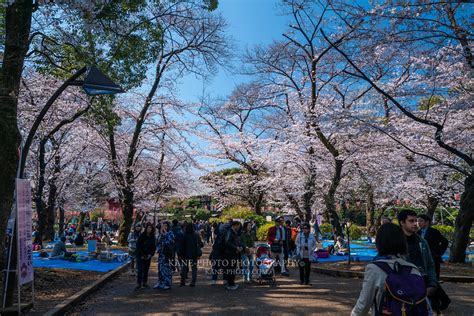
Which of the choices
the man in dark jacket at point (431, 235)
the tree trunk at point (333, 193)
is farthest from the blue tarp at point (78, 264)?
the man in dark jacket at point (431, 235)

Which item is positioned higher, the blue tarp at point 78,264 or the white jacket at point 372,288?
the white jacket at point 372,288

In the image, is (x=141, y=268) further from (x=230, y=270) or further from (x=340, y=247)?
(x=340, y=247)

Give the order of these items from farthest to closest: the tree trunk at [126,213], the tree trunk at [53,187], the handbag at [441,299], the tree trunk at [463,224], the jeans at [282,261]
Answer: the tree trunk at [53,187] → the tree trunk at [126,213] → the tree trunk at [463,224] → the jeans at [282,261] → the handbag at [441,299]

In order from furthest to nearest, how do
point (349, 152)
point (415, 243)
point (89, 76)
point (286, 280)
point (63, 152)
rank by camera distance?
point (63, 152), point (349, 152), point (286, 280), point (89, 76), point (415, 243)

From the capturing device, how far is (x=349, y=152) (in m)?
18.0

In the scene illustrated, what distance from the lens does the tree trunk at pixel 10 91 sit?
7434 millimetres

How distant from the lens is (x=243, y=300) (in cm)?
782

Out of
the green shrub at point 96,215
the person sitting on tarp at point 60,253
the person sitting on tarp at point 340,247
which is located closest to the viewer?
the person sitting on tarp at point 60,253

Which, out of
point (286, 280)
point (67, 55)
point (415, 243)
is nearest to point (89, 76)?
point (67, 55)

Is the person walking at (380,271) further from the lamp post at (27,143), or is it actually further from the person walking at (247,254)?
the person walking at (247,254)

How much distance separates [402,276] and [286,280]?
8412 mm

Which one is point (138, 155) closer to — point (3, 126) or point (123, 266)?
point (123, 266)

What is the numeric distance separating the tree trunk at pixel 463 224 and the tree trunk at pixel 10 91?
11597 millimetres

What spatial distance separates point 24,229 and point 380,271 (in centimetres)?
534
